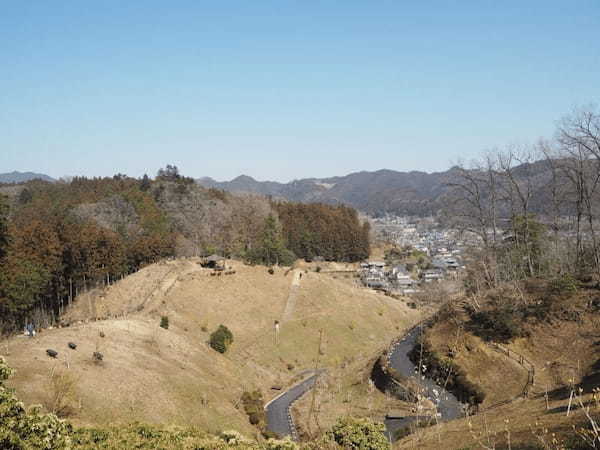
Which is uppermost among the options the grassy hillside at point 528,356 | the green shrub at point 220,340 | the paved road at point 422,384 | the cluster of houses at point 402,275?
the grassy hillside at point 528,356

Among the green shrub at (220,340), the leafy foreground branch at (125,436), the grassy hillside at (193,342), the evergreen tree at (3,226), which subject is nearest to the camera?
the leafy foreground branch at (125,436)

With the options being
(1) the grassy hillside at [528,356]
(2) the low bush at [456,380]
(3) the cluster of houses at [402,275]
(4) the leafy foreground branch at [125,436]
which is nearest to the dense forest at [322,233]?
(3) the cluster of houses at [402,275]

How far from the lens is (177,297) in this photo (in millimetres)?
42812

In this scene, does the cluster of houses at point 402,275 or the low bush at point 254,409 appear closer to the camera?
the low bush at point 254,409

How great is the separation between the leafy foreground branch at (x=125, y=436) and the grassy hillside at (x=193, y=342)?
1.86 m

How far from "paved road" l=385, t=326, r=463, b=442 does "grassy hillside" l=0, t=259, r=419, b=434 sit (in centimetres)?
481

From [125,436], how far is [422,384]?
15.5 metres

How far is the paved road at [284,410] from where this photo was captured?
2625cm

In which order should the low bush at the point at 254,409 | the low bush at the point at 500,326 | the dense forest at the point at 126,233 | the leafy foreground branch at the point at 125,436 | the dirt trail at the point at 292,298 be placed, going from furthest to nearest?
the dirt trail at the point at 292,298 → the dense forest at the point at 126,233 → the low bush at the point at 500,326 → the low bush at the point at 254,409 → the leafy foreground branch at the point at 125,436

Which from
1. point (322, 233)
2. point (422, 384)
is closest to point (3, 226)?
point (422, 384)

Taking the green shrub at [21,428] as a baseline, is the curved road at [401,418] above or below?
below

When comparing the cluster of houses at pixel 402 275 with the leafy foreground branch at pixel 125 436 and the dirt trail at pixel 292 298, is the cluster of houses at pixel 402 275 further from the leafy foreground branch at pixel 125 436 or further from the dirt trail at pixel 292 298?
the leafy foreground branch at pixel 125 436

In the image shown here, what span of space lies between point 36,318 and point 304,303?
79.6 feet

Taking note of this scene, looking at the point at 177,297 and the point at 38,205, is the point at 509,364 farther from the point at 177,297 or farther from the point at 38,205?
the point at 38,205
